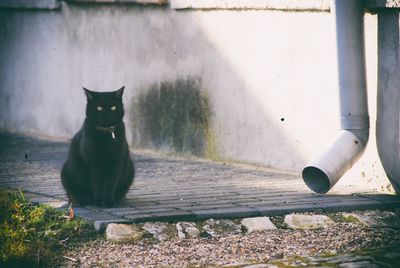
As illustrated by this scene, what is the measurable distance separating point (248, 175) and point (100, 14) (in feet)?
11.0

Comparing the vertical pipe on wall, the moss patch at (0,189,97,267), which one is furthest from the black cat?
the vertical pipe on wall

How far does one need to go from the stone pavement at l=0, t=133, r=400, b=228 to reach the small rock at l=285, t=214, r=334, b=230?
→ 160 mm

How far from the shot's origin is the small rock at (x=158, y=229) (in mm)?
6355

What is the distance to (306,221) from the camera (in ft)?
22.0

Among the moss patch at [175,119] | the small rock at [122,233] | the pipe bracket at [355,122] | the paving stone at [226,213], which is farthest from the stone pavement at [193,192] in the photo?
the pipe bracket at [355,122]

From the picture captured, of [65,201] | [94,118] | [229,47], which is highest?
[229,47]

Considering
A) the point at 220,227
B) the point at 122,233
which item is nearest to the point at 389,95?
the point at 220,227

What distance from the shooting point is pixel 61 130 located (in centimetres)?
1200

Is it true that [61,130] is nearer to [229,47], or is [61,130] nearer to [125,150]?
[229,47]

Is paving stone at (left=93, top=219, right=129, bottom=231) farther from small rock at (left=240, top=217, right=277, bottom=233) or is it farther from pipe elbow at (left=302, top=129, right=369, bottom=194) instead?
pipe elbow at (left=302, top=129, right=369, bottom=194)

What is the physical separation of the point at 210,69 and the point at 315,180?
8.19 feet

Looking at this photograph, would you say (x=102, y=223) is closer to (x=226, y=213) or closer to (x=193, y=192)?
(x=226, y=213)

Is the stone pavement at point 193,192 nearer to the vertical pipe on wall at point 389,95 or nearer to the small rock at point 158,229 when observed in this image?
the small rock at point 158,229

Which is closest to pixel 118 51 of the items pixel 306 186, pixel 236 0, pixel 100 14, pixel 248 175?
pixel 100 14
